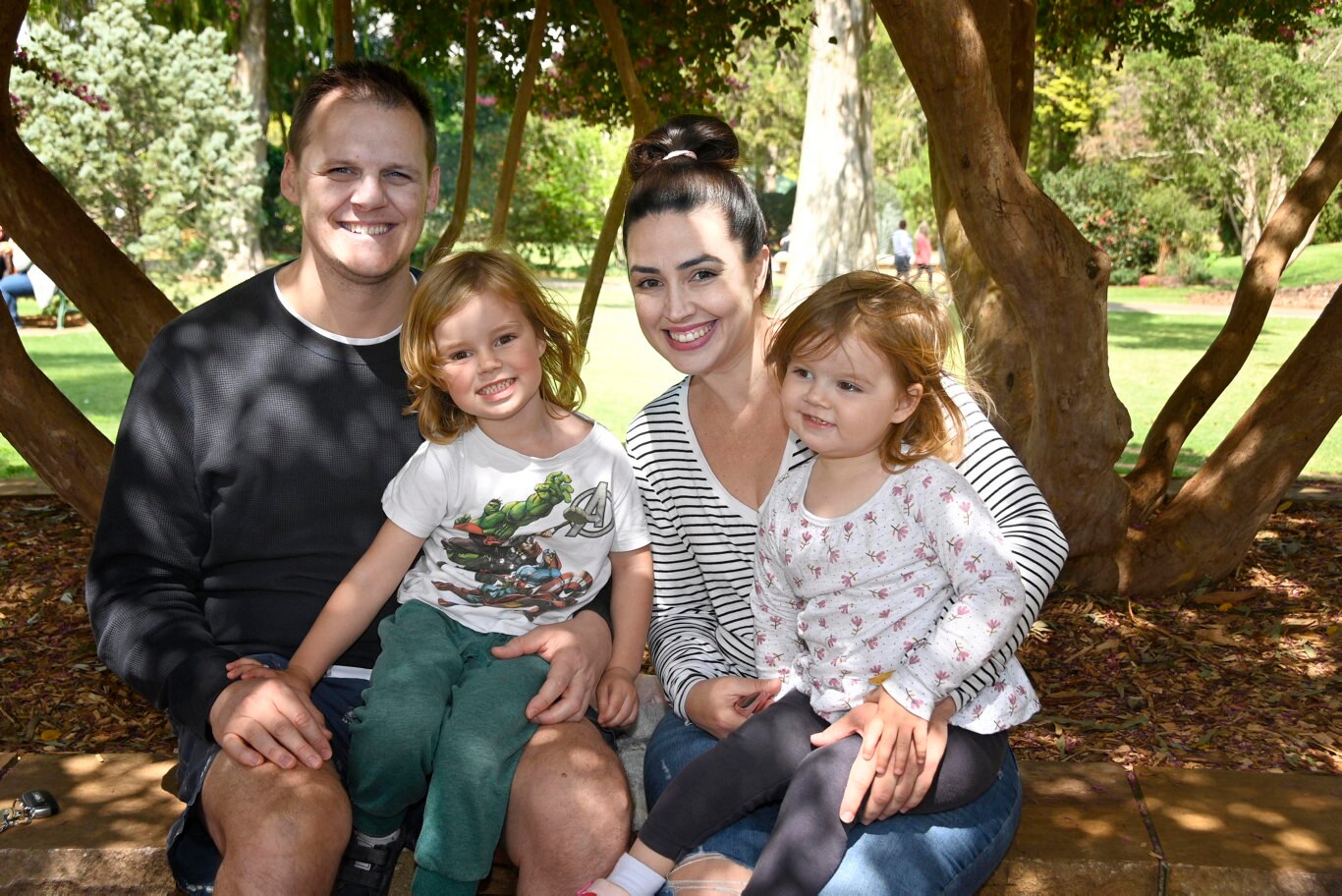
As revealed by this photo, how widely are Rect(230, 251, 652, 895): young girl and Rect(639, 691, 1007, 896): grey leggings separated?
350mm

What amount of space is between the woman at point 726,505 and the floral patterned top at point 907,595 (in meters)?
0.09

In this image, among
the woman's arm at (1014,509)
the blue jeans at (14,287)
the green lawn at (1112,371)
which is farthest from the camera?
the blue jeans at (14,287)

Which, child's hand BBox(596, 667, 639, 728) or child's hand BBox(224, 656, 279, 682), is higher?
child's hand BBox(224, 656, 279, 682)

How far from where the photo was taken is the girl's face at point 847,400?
260cm

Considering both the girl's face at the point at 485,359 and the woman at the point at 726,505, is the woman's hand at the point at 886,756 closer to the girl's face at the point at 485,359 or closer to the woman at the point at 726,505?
the woman at the point at 726,505

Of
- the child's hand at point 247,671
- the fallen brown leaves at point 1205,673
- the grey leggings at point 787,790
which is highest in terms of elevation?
the child's hand at point 247,671

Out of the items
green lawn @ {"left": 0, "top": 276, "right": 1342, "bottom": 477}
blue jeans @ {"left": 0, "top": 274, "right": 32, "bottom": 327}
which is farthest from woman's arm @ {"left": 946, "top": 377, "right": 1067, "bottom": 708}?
blue jeans @ {"left": 0, "top": 274, "right": 32, "bottom": 327}

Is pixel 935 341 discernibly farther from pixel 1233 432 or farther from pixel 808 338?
pixel 1233 432

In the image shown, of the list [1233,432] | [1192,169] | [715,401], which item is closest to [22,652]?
[715,401]

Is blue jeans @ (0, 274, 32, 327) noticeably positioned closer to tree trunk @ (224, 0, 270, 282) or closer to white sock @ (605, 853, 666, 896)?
tree trunk @ (224, 0, 270, 282)

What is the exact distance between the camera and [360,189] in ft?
9.92

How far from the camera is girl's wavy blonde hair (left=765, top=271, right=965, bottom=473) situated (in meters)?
2.60

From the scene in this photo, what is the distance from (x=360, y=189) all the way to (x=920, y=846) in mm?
1924

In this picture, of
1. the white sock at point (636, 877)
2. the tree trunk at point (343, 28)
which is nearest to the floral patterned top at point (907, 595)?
the white sock at point (636, 877)
